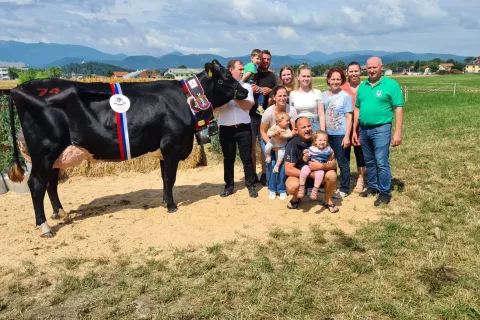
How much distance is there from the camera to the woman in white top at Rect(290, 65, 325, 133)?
567cm

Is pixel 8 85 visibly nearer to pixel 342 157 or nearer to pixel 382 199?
pixel 342 157

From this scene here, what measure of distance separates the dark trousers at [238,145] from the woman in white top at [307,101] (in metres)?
0.83

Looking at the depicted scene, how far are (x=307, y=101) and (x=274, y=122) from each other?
1.83 ft

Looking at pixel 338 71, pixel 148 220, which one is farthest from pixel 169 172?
pixel 338 71

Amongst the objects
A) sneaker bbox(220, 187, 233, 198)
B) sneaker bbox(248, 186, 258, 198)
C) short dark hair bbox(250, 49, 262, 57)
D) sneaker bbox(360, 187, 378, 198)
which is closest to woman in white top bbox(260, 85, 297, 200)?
sneaker bbox(248, 186, 258, 198)

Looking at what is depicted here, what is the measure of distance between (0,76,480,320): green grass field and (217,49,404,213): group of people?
0.84m

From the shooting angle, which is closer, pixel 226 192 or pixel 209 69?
pixel 209 69

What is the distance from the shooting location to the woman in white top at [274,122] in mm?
5566

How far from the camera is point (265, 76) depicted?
6324 mm

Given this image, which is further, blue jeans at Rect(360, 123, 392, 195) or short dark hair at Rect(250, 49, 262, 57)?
short dark hair at Rect(250, 49, 262, 57)

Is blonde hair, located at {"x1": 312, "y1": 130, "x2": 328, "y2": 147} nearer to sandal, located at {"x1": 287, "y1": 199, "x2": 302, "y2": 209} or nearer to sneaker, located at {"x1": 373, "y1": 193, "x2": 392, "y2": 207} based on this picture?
sandal, located at {"x1": 287, "y1": 199, "x2": 302, "y2": 209}

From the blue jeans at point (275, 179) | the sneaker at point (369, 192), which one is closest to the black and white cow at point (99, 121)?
the blue jeans at point (275, 179)

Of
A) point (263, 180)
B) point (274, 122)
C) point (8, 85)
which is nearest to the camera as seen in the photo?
point (274, 122)

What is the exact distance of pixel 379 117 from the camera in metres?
5.34
